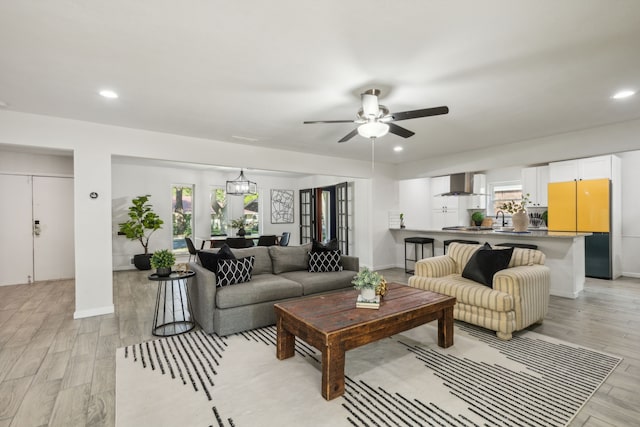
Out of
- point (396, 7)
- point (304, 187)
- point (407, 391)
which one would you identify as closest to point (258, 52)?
point (396, 7)

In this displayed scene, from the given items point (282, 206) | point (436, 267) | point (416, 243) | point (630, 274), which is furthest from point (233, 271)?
point (630, 274)

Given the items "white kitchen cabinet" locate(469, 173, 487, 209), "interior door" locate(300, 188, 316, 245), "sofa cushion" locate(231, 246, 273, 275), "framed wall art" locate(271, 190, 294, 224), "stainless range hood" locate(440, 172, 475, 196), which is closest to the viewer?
"sofa cushion" locate(231, 246, 273, 275)

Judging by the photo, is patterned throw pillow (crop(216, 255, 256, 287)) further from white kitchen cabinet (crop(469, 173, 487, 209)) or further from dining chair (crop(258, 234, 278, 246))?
white kitchen cabinet (crop(469, 173, 487, 209))

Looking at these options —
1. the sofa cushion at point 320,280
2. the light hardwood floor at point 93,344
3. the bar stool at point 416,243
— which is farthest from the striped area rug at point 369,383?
the bar stool at point 416,243

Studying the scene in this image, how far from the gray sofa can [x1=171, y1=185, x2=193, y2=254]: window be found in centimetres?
468

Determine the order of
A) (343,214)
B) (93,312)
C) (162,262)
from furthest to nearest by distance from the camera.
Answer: (343,214) < (93,312) < (162,262)

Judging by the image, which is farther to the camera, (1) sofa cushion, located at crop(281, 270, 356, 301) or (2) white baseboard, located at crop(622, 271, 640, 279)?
(2) white baseboard, located at crop(622, 271, 640, 279)

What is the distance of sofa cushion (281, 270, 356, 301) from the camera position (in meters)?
3.87

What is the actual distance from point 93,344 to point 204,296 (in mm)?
1101

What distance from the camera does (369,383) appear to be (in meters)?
2.28

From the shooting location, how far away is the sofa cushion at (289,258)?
425 cm

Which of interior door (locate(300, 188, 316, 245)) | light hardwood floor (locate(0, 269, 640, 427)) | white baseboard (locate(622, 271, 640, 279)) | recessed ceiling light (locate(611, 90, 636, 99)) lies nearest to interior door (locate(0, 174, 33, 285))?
light hardwood floor (locate(0, 269, 640, 427))

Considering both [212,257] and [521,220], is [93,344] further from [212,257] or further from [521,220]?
[521,220]

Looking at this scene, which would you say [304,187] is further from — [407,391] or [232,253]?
[407,391]
